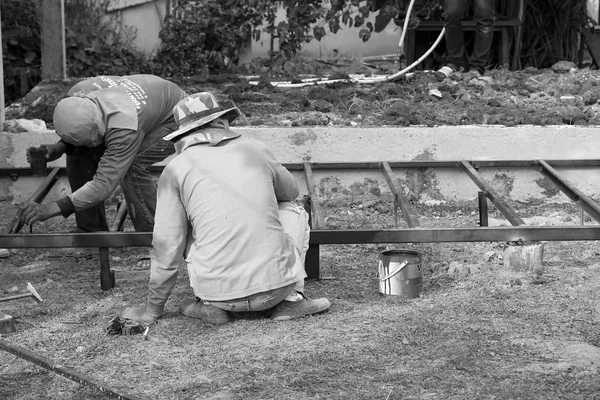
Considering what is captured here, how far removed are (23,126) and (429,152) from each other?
3220 millimetres

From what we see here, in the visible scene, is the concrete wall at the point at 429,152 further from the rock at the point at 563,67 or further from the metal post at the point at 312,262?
the rock at the point at 563,67

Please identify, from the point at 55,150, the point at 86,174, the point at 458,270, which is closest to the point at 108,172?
the point at 55,150

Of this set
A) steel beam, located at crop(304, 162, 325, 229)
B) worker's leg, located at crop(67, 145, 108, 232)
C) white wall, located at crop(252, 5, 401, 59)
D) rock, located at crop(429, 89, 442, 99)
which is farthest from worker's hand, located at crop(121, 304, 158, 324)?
white wall, located at crop(252, 5, 401, 59)

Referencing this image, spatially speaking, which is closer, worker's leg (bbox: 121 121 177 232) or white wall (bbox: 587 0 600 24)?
worker's leg (bbox: 121 121 177 232)

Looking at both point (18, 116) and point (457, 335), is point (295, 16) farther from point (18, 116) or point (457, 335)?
point (457, 335)

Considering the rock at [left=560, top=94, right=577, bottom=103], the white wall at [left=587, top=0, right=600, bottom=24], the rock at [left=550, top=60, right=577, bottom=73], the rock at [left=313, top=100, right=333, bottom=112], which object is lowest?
the rock at [left=313, top=100, right=333, bottom=112]

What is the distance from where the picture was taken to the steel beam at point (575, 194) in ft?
17.2

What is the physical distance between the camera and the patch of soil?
742cm

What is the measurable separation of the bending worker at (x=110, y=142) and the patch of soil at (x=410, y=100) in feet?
6.11

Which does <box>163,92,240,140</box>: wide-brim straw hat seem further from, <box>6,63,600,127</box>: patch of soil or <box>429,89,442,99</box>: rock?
<box>429,89,442,99</box>: rock

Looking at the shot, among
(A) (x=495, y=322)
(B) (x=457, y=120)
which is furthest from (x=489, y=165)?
(A) (x=495, y=322)

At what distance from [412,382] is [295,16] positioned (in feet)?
22.4

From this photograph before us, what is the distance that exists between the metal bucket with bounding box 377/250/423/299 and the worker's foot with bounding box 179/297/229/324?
2.97 feet

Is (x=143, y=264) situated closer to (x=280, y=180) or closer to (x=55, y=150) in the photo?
(x=55, y=150)
